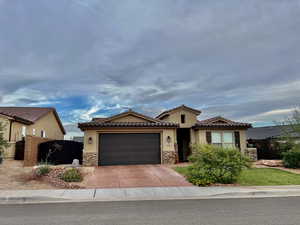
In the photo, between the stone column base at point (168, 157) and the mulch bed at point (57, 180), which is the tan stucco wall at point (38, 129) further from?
the stone column base at point (168, 157)

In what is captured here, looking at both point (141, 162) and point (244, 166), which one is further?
point (141, 162)

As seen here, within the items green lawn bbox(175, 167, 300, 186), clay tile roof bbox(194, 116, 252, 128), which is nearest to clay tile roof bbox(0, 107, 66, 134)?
clay tile roof bbox(194, 116, 252, 128)

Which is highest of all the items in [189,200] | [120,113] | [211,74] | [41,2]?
[41,2]

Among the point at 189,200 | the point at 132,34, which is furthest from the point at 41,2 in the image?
the point at 189,200

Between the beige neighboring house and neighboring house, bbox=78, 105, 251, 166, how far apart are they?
5.92m

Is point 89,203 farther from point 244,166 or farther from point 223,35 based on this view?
point 223,35

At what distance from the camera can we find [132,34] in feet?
45.2

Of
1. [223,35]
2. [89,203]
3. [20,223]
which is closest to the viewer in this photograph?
[20,223]

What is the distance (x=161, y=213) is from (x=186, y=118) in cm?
1434

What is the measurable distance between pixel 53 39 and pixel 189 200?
11388 mm

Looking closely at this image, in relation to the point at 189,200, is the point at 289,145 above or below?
above

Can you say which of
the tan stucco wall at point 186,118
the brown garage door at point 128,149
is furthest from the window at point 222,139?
the brown garage door at point 128,149

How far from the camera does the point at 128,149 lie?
1769cm

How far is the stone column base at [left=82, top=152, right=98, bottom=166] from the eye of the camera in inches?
671
